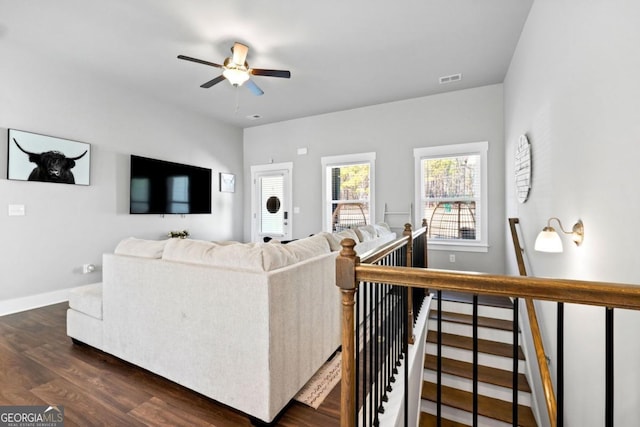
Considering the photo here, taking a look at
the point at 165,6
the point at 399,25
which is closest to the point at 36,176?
the point at 165,6

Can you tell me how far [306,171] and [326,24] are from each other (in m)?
3.16

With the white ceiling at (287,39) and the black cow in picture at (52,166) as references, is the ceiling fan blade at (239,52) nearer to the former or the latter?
the white ceiling at (287,39)

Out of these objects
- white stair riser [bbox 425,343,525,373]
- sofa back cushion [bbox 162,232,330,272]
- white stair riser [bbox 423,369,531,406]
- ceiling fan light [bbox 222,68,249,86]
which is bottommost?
white stair riser [bbox 423,369,531,406]

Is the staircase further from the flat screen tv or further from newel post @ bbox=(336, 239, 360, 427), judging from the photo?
the flat screen tv

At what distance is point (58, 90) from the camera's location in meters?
3.73

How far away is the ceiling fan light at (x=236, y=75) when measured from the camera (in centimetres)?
320

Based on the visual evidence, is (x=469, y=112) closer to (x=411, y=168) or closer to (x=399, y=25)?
(x=411, y=168)

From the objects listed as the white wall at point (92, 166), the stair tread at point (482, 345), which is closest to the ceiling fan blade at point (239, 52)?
the white wall at point (92, 166)

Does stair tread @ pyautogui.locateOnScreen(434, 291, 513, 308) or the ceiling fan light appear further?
stair tread @ pyautogui.locateOnScreen(434, 291, 513, 308)

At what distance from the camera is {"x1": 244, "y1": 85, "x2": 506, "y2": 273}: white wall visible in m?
4.41

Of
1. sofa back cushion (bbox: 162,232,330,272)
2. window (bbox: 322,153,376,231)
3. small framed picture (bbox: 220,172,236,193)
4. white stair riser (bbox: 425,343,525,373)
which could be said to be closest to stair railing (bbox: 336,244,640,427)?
sofa back cushion (bbox: 162,232,330,272)

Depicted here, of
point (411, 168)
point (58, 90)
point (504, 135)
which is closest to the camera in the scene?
point (58, 90)

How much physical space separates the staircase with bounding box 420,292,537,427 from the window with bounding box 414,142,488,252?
132 cm

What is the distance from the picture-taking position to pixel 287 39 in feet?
10.7
